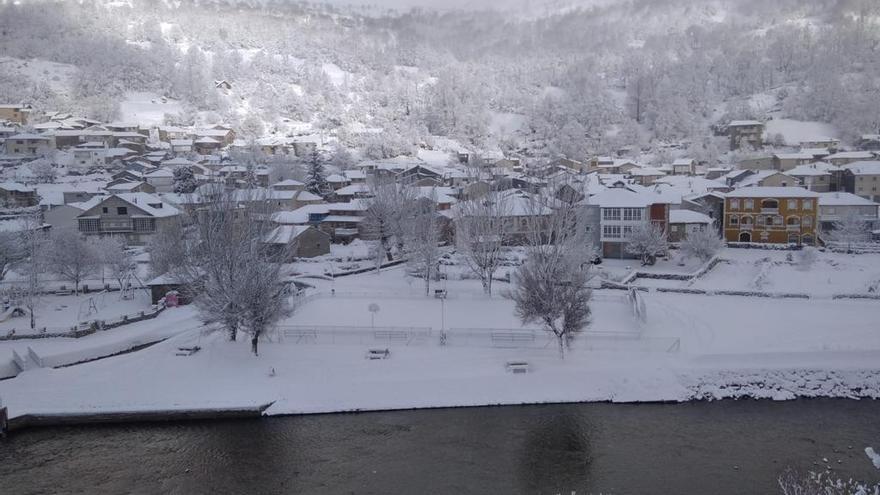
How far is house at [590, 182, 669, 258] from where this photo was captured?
31.9 metres

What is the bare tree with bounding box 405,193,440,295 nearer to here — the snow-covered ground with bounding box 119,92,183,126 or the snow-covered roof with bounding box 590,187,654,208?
the snow-covered roof with bounding box 590,187,654,208

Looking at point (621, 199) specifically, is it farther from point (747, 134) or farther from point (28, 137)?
point (28, 137)

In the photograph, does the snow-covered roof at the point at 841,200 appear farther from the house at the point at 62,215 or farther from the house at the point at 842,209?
the house at the point at 62,215

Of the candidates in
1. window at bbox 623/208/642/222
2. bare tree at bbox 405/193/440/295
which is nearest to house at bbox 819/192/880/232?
window at bbox 623/208/642/222

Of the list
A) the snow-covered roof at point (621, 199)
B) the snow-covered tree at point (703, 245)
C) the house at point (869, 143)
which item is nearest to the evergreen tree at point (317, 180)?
the snow-covered roof at point (621, 199)

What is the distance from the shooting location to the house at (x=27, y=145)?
60031mm

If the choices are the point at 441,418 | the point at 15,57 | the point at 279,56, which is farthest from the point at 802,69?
the point at 15,57

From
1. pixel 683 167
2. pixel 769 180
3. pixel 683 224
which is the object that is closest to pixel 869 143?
pixel 683 167

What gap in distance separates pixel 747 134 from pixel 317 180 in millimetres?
49603

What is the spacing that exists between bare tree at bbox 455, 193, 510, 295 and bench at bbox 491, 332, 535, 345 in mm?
5280

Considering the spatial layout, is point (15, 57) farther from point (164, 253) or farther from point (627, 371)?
point (627, 371)

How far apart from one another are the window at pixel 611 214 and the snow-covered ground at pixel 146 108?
63.7 m

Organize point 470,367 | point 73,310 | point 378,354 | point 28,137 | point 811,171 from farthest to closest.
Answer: point 28,137
point 811,171
point 73,310
point 378,354
point 470,367

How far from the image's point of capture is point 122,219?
3612cm
